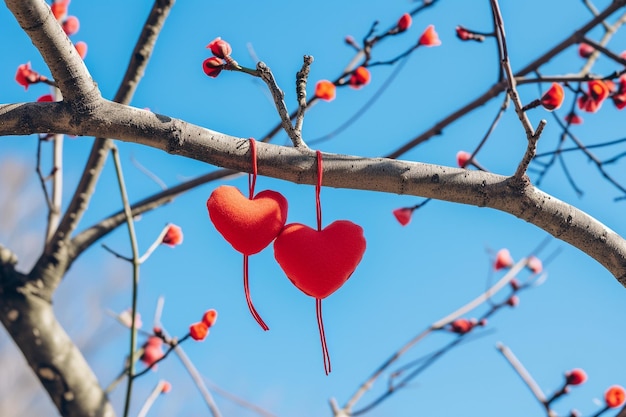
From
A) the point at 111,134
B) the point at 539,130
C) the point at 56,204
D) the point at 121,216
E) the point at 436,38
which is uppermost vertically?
the point at 436,38

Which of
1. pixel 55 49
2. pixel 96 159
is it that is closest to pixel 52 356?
pixel 96 159

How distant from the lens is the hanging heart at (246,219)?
1.09 meters

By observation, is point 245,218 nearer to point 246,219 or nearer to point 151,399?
point 246,219

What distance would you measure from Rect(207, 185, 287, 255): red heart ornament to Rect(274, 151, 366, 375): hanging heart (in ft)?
0.12

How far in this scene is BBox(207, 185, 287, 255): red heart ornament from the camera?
1094 millimetres

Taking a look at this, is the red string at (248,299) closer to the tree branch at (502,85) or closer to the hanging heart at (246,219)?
the hanging heart at (246,219)

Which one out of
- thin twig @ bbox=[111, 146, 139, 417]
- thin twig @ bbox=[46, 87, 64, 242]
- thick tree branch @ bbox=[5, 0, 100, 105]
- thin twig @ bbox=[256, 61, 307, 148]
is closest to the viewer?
thick tree branch @ bbox=[5, 0, 100, 105]

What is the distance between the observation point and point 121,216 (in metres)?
1.99

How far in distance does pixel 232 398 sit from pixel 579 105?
1.48 meters

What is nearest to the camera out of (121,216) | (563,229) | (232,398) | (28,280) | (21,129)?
(21,129)

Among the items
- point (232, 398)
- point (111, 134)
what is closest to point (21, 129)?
point (111, 134)

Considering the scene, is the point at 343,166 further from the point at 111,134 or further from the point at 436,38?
the point at 436,38

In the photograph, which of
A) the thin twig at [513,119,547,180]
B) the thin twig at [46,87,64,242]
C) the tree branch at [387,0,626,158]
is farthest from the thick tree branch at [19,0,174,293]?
the thin twig at [513,119,547,180]

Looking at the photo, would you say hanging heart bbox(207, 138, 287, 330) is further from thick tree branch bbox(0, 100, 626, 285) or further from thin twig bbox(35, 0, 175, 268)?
thin twig bbox(35, 0, 175, 268)
